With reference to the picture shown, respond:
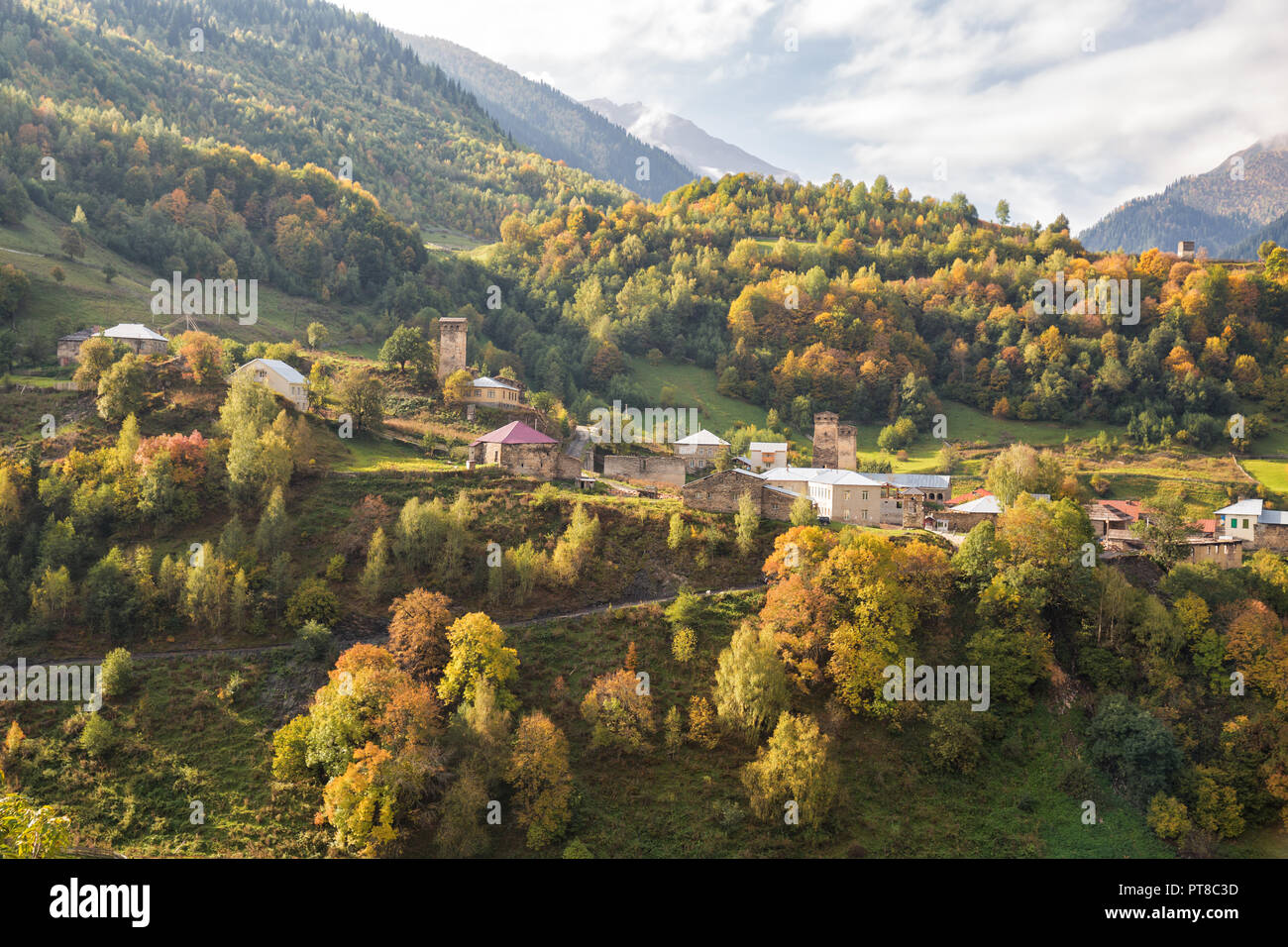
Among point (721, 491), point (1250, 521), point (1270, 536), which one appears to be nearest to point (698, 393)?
point (721, 491)

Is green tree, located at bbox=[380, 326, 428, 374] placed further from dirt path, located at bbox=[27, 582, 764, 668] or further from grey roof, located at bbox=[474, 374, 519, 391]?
dirt path, located at bbox=[27, 582, 764, 668]

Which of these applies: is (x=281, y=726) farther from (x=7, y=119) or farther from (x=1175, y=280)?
(x=1175, y=280)

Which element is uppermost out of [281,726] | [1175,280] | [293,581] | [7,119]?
[7,119]

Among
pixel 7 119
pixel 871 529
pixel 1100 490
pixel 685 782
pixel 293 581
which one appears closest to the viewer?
pixel 685 782

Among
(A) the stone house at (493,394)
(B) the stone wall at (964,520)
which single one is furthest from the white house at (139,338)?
(B) the stone wall at (964,520)

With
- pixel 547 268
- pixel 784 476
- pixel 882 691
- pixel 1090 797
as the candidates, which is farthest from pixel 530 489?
pixel 547 268

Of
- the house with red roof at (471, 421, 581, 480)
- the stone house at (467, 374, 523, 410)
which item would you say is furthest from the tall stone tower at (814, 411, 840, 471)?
the house with red roof at (471, 421, 581, 480)
